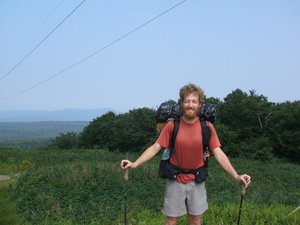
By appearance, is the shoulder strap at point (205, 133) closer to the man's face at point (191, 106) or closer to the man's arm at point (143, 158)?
the man's face at point (191, 106)

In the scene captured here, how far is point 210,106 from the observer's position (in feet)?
11.4

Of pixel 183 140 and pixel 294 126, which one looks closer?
pixel 183 140

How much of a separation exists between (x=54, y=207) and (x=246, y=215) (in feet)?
14.5

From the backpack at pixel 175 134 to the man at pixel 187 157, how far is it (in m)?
0.05

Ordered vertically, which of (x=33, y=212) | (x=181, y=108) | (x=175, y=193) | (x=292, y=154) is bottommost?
(x=292, y=154)

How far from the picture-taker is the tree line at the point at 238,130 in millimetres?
33844

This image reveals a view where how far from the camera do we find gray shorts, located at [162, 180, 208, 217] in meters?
3.30

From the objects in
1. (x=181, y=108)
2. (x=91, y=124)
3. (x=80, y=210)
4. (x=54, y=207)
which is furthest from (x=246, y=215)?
(x=91, y=124)

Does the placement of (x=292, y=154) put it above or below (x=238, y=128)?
below

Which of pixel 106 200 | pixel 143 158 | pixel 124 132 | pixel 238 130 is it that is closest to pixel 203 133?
pixel 143 158

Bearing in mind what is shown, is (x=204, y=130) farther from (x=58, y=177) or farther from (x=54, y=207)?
(x=58, y=177)

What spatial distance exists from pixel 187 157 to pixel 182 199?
20.0 inches

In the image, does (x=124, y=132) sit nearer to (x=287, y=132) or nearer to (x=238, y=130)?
(x=238, y=130)

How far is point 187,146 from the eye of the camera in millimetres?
3232
